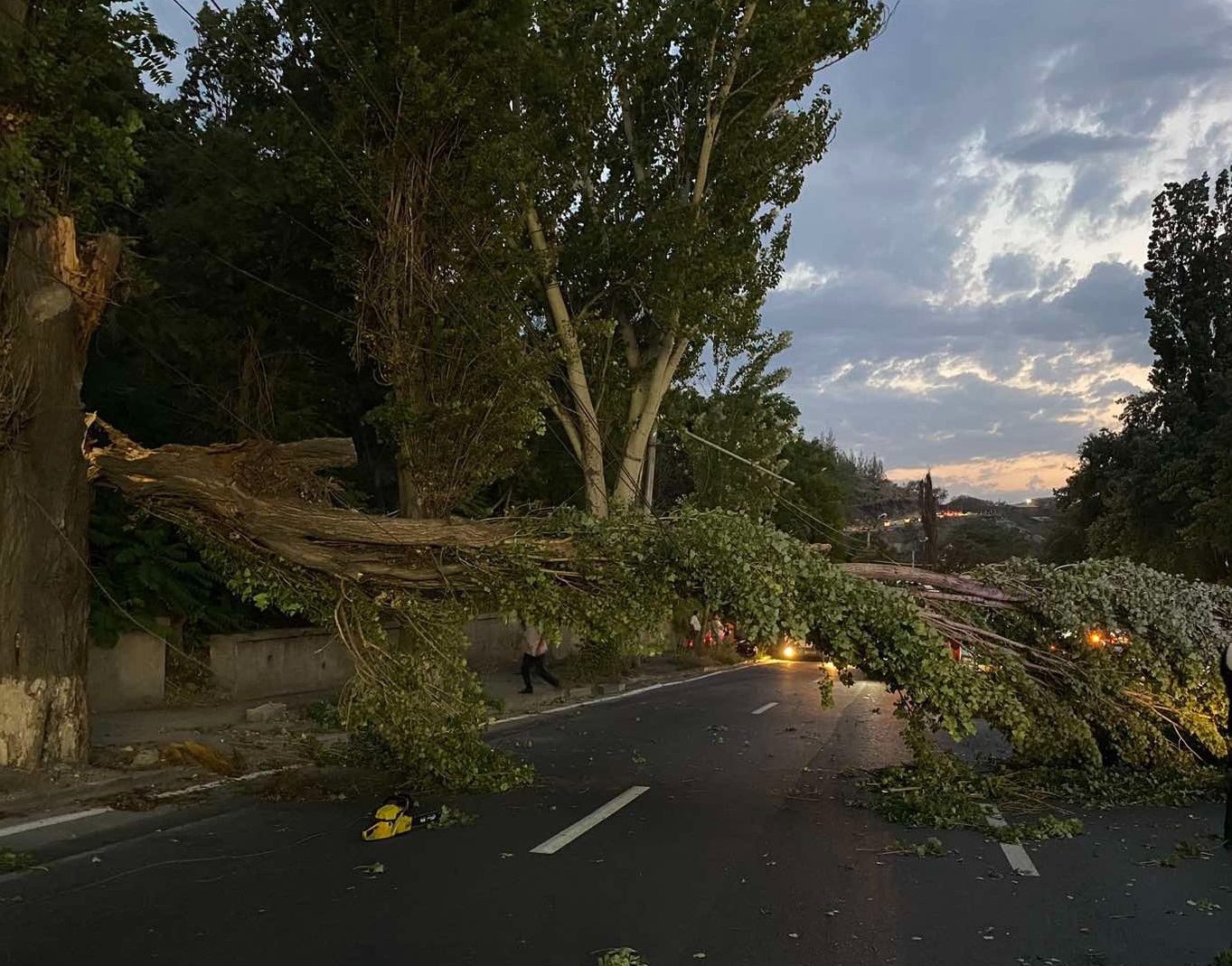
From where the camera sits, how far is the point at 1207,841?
726 cm

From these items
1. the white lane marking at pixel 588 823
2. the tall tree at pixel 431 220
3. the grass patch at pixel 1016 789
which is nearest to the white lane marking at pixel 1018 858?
the grass patch at pixel 1016 789

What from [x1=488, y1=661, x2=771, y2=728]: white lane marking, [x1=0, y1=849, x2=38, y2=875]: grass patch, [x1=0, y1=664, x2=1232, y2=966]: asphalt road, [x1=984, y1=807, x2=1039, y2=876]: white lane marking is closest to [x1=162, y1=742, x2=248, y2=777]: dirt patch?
[x1=0, y1=664, x2=1232, y2=966]: asphalt road

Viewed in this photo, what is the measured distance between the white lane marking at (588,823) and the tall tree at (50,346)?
4.70 metres

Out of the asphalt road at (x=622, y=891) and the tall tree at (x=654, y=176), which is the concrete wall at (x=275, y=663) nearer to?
the tall tree at (x=654, y=176)

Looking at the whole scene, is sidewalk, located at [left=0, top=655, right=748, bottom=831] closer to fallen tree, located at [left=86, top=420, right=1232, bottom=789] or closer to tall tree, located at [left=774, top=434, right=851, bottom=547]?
fallen tree, located at [left=86, top=420, right=1232, bottom=789]

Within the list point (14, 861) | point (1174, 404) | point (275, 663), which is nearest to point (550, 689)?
point (275, 663)

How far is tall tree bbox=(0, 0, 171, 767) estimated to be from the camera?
28.1 ft

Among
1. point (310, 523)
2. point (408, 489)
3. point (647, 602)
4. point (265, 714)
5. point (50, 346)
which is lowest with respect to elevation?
point (265, 714)

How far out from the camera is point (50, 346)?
29.4 feet

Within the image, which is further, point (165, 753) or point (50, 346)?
point (165, 753)

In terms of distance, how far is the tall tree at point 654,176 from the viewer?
17.2m

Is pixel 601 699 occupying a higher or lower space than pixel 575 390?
lower

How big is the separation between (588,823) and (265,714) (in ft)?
21.7

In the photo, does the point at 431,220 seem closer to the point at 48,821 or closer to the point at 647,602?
the point at 647,602
